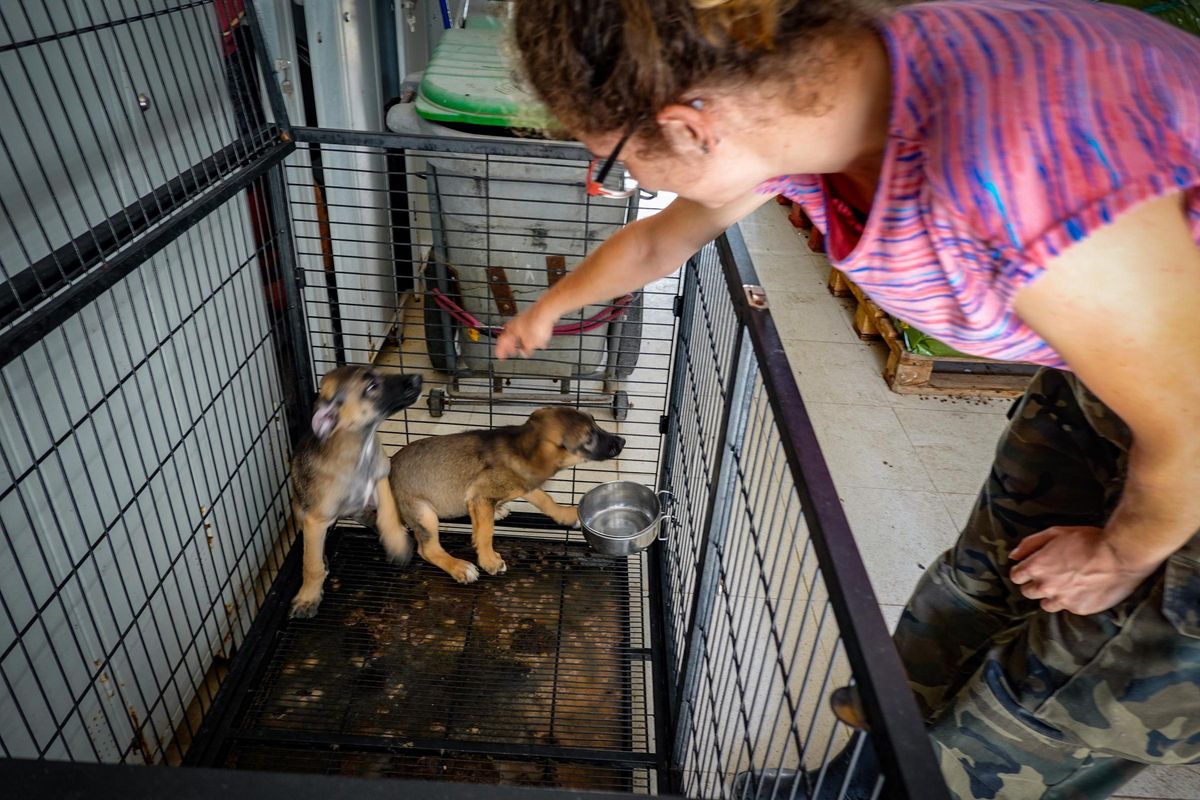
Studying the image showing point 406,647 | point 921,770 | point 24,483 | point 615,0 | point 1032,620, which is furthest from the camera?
point 406,647

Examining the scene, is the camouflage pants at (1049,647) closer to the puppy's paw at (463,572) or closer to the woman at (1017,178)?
the woman at (1017,178)

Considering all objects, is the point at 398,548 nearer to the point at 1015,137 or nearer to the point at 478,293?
the point at 478,293

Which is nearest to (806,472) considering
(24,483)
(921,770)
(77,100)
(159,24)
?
(921,770)

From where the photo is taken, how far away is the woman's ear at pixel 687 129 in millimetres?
837

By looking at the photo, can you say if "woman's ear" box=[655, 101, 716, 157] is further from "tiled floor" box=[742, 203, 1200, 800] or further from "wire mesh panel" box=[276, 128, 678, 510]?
"tiled floor" box=[742, 203, 1200, 800]

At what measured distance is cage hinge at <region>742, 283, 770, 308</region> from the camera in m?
1.39

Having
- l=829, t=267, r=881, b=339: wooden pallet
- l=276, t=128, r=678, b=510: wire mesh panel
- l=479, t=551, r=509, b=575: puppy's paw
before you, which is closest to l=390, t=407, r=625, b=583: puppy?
l=479, t=551, r=509, b=575: puppy's paw

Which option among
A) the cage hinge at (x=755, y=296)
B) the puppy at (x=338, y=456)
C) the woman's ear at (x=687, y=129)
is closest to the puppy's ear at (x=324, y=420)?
the puppy at (x=338, y=456)

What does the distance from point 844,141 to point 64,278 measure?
124 centimetres

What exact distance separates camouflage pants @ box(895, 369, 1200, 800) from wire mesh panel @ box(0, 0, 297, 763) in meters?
1.52

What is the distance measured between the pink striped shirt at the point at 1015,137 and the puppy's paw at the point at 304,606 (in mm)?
1901

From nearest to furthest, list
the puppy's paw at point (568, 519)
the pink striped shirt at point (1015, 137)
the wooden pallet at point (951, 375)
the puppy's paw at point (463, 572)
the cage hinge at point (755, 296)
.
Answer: the pink striped shirt at point (1015, 137), the cage hinge at point (755, 296), the puppy's paw at point (463, 572), the puppy's paw at point (568, 519), the wooden pallet at point (951, 375)

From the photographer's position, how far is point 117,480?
1821 millimetres

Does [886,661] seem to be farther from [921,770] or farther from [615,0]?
[615,0]
